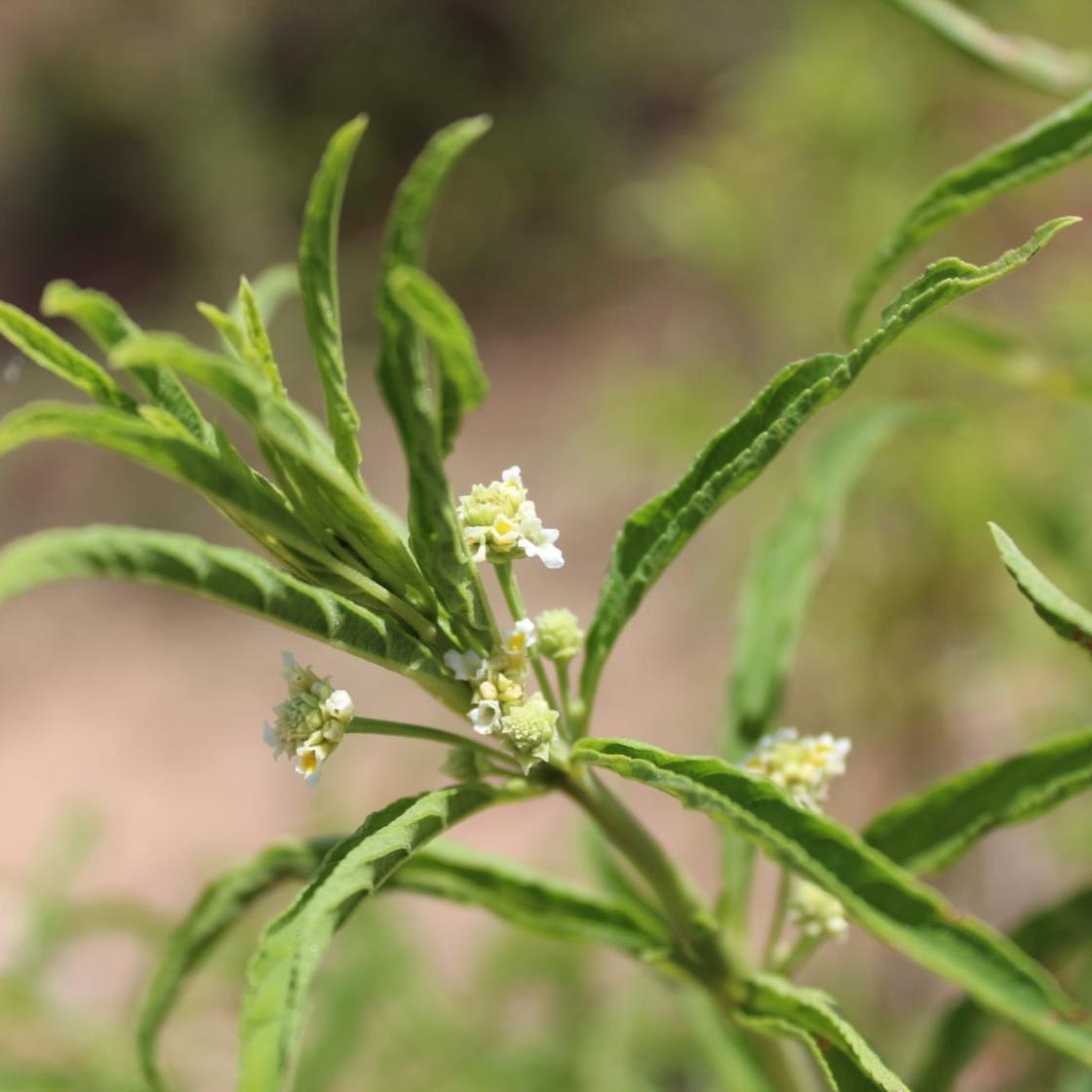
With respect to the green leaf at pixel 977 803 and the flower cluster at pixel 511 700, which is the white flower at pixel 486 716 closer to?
the flower cluster at pixel 511 700

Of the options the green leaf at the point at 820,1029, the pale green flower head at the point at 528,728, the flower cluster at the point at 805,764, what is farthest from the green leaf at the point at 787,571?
the pale green flower head at the point at 528,728

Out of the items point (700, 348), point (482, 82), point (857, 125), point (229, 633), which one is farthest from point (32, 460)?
point (857, 125)

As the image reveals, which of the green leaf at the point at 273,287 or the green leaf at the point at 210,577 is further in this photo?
the green leaf at the point at 273,287

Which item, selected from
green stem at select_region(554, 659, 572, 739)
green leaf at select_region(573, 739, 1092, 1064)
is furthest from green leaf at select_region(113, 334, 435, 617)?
green leaf at select_region(573, 739, 1092, 1064)

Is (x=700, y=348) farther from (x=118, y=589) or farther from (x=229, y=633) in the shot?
(x=118, y=589)

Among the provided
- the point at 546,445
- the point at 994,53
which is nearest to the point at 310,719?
the point at 994,53

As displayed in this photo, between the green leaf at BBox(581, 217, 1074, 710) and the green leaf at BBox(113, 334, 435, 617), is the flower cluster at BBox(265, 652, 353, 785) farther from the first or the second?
the green leaf at BBox(581, 217, 1074, 710)

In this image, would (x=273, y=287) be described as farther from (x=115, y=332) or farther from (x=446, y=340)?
(x=446, y=340)
